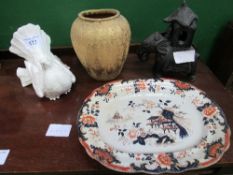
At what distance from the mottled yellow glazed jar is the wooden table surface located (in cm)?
9

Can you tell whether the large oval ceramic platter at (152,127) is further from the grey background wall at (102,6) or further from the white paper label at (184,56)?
the grey background wall at (102,6)

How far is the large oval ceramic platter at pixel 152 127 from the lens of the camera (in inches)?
21.4

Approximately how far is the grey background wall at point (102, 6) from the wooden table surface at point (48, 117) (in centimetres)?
10

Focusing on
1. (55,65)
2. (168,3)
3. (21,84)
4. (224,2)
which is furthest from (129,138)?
(224,2)

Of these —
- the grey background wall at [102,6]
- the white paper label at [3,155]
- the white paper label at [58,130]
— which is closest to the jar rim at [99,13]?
the grey background wall at [102,6]

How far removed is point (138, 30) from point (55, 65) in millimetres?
383

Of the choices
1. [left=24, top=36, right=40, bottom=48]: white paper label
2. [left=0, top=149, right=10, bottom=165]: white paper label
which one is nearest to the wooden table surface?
[left=0, top=149, right=10, bottom=165]: white paper label

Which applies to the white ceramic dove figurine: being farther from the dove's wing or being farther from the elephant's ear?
the elephant's ear

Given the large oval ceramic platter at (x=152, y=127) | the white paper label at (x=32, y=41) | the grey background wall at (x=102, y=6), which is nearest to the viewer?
the large oval ceramic platter at (x=152, y=127)

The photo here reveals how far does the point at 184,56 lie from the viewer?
31.3 inches

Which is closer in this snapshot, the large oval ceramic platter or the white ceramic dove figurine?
the large oval ceramic platter

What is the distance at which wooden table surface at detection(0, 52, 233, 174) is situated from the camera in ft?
1.90

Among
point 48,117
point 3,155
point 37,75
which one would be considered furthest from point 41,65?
point 3,155

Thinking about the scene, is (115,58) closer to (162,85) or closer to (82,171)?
(162,85)
